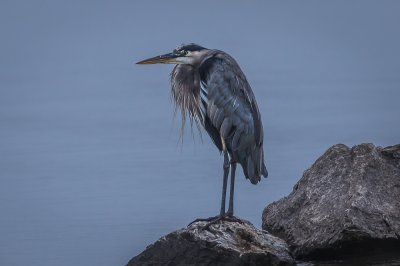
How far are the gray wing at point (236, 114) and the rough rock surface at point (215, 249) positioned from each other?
41.3 inches

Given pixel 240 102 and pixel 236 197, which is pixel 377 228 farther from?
pixel 236 197

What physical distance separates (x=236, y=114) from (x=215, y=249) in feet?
4.99

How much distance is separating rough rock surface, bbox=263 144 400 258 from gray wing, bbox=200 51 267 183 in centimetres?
41

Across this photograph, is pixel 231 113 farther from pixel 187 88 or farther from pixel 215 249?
pixel 215 249

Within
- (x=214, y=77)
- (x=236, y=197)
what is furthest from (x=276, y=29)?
(x=214, y=77)

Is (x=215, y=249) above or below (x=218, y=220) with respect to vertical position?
below

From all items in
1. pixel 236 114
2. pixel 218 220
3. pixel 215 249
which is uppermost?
pixel 236 114

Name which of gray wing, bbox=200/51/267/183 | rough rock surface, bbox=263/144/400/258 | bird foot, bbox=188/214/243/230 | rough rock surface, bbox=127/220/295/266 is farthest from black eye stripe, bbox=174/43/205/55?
rough rock surface, bbox=127/220/295/266

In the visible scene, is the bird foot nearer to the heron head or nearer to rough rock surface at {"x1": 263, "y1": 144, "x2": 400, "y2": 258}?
rough rock surface at {"x1": 263, "y1": 144, "x2": 400, "y2": 258}

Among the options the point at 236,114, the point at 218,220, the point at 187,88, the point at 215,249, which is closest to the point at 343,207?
the point at 218,220

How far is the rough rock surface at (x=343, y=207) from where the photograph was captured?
8000mm

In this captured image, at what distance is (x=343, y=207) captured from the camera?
26.6 ft

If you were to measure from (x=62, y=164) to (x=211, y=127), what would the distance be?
340cm

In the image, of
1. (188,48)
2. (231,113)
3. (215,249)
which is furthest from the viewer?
(188,48)
